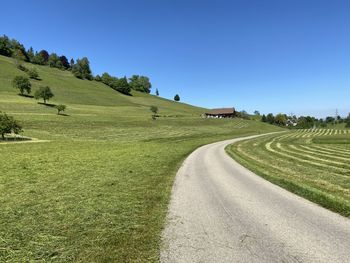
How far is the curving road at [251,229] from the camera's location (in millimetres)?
7047

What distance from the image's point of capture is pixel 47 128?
6247 centimetres

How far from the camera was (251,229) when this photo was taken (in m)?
8.85

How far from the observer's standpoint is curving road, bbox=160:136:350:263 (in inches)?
277

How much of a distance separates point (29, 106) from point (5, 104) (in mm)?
5683

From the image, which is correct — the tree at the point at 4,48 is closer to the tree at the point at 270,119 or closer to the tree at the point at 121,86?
Result: the tree at the point at 121,86

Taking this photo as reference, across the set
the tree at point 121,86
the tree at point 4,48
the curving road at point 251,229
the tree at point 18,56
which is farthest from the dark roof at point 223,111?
the curving road at point 251,229

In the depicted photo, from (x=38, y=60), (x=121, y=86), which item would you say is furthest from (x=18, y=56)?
(x=121, y=86)

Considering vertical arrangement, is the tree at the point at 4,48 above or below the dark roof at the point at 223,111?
above

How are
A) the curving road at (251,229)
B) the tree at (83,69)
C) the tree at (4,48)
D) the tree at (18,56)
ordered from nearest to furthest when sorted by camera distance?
the curving road at (251,229), the tree at (18,56), the tree at (4,48), the tree at (83,69)

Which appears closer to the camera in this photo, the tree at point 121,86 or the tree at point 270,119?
the tree at point 270,119

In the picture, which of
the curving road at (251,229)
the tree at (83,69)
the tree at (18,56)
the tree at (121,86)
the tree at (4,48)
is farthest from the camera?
the tree at (83,69)

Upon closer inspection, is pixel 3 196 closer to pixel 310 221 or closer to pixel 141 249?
pixel 141 249

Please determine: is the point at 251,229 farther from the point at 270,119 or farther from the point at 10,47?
the point at 10,47

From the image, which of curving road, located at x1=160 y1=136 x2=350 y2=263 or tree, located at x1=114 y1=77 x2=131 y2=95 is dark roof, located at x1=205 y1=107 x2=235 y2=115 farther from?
curving road, located at x1=160 y1=136 x2=350 y2=263
